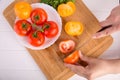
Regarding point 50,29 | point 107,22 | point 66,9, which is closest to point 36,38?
point 50,29

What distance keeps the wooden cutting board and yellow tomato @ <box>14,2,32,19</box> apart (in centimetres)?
14

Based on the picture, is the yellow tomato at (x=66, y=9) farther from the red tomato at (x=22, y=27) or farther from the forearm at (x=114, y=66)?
the forearm at (x=114, y=66)

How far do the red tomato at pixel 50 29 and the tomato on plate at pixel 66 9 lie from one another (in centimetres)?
6

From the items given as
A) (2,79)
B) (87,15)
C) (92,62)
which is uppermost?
(87,15)

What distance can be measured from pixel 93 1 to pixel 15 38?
1.20ft

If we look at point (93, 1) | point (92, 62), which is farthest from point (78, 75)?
point (93, 1)

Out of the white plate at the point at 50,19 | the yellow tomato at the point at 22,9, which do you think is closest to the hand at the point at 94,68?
the white plate at the point at 50,19

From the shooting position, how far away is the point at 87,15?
1.12m

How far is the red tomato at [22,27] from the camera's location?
1.05 metres

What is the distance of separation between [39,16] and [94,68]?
11.3 inches

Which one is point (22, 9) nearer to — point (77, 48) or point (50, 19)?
point (50, 19)

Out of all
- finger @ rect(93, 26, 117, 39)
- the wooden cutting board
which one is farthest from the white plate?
finger @ rect(93, 26, 117, 39)

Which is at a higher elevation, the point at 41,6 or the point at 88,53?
the point at 41,6

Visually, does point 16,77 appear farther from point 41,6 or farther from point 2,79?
point 41,6
